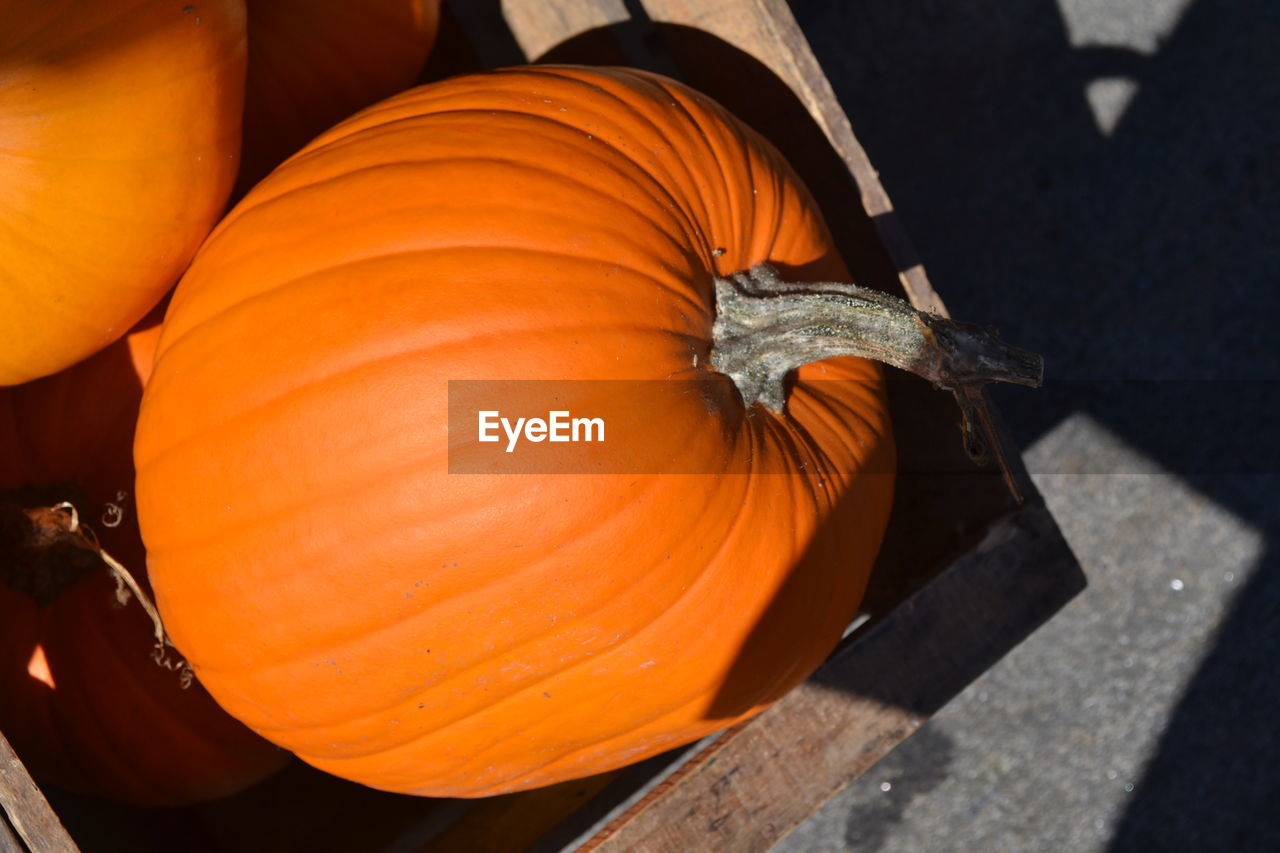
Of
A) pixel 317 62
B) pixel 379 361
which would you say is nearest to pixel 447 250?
pixel 379 361

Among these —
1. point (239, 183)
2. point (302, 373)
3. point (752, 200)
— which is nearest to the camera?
point (302, 373)

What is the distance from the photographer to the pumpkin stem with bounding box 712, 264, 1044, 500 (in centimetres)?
114

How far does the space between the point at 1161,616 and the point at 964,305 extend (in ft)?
2.97

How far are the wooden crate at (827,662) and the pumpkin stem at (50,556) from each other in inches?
10.9

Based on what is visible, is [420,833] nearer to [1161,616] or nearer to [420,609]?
[420,609]

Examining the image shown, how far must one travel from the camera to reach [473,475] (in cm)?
109

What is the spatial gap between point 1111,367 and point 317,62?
200 centimetres

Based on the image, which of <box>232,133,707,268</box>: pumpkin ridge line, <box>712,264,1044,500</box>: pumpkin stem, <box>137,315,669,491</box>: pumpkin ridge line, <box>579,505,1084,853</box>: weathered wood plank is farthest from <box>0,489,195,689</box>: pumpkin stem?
<box>712,264,1044,500</box>: pumpkin stem

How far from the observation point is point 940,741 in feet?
8.15

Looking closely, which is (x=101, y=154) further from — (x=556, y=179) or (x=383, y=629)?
(x=383, y=629)

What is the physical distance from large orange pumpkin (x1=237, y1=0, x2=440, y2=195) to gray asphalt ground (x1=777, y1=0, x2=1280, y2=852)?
1316 millimetres

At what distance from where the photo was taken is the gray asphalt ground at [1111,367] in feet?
8.10

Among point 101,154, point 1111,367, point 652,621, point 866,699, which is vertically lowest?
point 1111,367

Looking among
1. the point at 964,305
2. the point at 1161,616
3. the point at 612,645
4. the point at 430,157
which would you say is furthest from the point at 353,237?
the point at 1161,616
